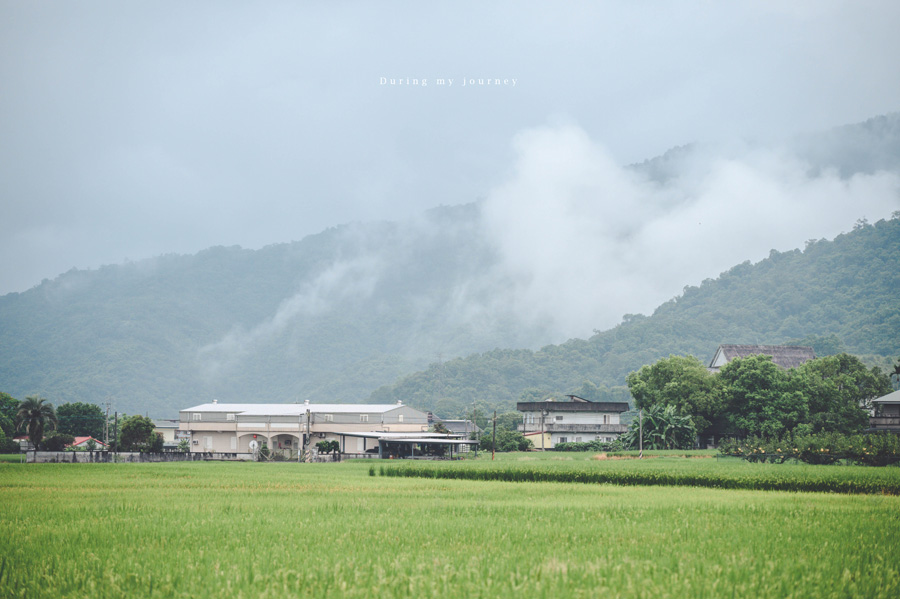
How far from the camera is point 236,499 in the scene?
90.1ft

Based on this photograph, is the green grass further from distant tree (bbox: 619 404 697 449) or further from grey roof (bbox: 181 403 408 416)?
grey roof (bbox: 181 403 408 416)

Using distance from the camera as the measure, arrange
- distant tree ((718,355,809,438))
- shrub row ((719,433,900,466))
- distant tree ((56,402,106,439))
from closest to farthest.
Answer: shrub row ((719,433,900,466)), distant tree ((718,355,809,438)), distant tree ((56,402,106,439))

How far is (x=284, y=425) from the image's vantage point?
94.8 metres

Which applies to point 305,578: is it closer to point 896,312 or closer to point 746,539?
point 746,539

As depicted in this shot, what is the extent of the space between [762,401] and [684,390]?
348 inches

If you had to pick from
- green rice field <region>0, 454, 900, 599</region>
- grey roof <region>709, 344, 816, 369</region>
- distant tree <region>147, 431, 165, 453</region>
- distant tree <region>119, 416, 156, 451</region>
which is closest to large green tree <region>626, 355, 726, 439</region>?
grey roof <region>709, 344, 816, 369</region>

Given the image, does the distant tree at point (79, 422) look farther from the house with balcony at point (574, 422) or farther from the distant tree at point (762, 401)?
the distant tree at point (762, 401)

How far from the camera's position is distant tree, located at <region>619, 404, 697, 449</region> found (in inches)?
3243

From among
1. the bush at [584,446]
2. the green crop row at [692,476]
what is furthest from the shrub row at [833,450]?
the bush at [584,446]

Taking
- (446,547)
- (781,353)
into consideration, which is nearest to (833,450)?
(446,547)

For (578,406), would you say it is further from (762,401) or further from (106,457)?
(106,457)

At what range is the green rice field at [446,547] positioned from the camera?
12.1 meters

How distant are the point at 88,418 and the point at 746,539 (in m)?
115

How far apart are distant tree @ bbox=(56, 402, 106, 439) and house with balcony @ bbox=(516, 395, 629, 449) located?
195ft
